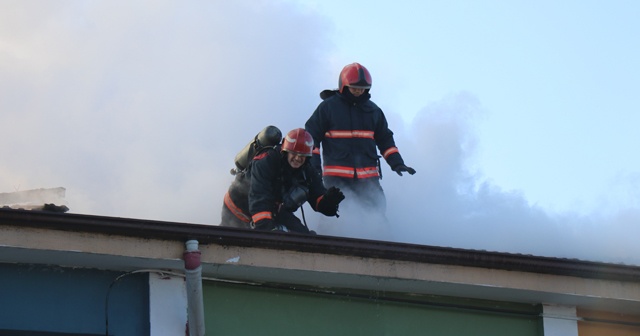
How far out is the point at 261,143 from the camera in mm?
9992

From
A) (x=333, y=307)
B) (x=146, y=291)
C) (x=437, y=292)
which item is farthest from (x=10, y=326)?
(x=437, y=292)

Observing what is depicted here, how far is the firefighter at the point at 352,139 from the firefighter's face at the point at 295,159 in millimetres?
1340

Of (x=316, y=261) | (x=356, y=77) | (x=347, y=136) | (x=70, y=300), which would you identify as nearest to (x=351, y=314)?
(x=316, y=261)

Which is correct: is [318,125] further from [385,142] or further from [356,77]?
[385,142]

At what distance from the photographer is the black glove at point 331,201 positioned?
9172 millimetres

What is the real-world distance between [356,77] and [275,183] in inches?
67.7

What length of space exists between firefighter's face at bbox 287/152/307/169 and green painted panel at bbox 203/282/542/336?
1.79 m

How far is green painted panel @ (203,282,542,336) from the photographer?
7.39m

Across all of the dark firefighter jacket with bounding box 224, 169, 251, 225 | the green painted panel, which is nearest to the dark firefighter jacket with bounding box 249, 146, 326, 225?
the dark firefighter jacket with bounding box 224, 169, 251, 225

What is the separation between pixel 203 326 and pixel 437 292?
156 cm

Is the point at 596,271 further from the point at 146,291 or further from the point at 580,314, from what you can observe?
the point at 146,291

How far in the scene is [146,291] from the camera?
725 cm

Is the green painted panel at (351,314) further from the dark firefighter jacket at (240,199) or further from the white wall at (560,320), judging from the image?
the dark firefighter jacket at (240,199)

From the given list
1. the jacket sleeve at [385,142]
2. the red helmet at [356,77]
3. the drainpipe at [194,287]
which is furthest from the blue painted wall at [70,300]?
the jacket sleeve at [385,142]
